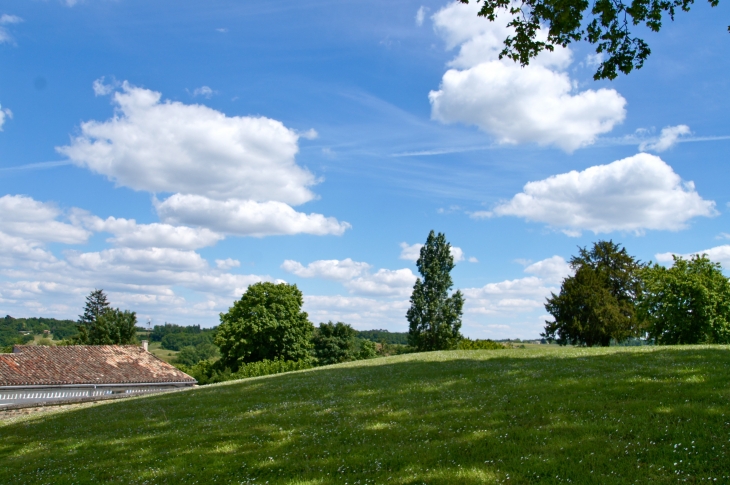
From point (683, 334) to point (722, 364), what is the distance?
126ft

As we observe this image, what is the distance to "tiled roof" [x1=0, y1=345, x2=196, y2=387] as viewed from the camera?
46219 millimetres

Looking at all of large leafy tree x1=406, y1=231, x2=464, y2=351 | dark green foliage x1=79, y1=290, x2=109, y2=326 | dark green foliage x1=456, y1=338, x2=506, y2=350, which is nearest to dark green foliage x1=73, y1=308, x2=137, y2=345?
dark green foliage x1=79, y1=290, x2=109, y2=326

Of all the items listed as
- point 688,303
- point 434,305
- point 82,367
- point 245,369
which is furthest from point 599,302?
point 82,367

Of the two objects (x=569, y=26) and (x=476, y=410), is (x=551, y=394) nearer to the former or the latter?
(x=476, y=410)

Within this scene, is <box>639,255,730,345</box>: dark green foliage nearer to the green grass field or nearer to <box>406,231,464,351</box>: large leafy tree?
<box>406,231,464,351</box>: large leafy tree

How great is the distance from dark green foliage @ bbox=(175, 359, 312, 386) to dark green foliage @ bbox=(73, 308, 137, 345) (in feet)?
95.9

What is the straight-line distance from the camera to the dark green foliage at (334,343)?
Answer: 3696 inches

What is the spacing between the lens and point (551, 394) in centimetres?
1427

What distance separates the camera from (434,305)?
69.2 meters

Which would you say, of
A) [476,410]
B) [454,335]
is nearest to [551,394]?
[476,410]

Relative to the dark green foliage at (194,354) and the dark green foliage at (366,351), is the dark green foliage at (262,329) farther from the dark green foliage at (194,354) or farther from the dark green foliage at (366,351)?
the dark green foliage at (194,354)

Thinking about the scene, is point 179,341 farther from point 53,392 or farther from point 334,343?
point 53,392

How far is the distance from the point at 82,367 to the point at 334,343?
4914cm

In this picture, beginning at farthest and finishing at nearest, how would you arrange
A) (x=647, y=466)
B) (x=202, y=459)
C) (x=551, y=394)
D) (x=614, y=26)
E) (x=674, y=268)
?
(x=674, y=268) → (x=551, y=394) → (x=614, y=26) → (x=202, y=459) → (x=647, y=466)
